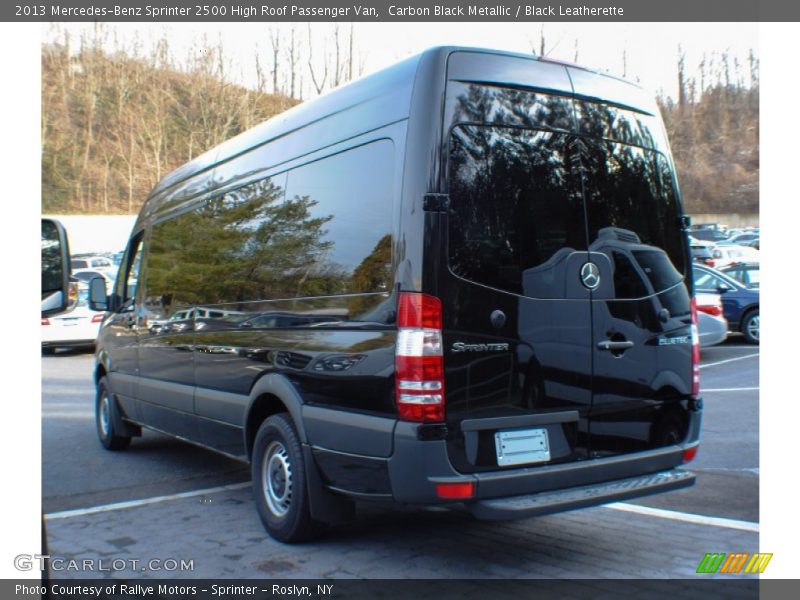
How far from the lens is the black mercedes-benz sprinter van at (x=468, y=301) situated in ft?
13.4

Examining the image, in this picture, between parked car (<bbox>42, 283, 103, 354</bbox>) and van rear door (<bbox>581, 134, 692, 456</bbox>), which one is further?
parked car (<bbox>42, 283, 103, 354</bbox>)

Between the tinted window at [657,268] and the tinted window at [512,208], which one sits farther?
the tinted window at [657,268]

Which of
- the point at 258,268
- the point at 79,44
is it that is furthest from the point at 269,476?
the point at 79,44

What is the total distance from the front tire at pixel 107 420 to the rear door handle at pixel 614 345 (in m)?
5.49

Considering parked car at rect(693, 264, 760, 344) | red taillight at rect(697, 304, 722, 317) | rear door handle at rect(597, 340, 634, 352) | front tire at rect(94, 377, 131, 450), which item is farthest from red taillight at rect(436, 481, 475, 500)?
parked car at rect(693, 264, 760, 344)

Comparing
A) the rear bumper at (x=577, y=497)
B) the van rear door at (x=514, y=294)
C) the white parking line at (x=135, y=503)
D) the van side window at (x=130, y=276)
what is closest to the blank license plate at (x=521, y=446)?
the van rear door at (x=514, y=294)

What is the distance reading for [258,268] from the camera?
5.62 metres

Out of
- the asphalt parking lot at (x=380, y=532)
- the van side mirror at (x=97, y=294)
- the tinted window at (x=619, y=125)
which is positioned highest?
the tinted window at (x=619, y=125)

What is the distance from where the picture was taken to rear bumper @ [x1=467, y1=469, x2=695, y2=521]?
399 centimetres

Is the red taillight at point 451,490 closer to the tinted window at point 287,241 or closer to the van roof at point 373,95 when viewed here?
the tinted window at point 287,241

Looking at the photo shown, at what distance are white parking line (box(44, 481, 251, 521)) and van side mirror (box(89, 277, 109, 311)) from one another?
2562 millimetres

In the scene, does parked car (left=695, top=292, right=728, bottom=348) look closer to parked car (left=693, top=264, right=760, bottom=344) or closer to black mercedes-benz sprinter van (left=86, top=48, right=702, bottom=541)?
parked car (left=693, top=264, right=760, bottom=344)

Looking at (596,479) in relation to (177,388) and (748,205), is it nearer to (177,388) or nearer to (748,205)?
(177,388)

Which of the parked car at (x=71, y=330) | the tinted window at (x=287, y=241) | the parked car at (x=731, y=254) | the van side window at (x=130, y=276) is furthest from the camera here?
the parked car at (x=731, y=254)
